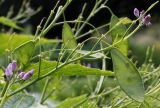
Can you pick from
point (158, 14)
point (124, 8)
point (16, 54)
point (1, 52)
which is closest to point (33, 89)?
point (1, 52)

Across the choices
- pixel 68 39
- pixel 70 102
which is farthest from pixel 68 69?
pixel 70 102

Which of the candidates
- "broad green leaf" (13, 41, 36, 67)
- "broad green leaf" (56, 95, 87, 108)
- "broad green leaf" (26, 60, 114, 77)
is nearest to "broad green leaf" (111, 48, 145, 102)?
"broad green leaf" (26, 60, 114, 77)

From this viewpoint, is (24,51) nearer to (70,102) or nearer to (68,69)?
(68,69)

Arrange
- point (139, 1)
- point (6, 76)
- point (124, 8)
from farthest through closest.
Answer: point (124, 8), point (139, 1), point (6, 76)

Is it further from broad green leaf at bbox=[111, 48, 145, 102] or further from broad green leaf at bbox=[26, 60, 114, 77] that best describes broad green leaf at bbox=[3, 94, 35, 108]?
broad green leaf at bbox=[111, 48, 145, 102]

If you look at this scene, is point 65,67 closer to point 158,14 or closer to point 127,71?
point 127,71

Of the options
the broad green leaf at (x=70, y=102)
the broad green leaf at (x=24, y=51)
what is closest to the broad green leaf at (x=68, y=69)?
the broad green leaf at (x=24, y=51)
